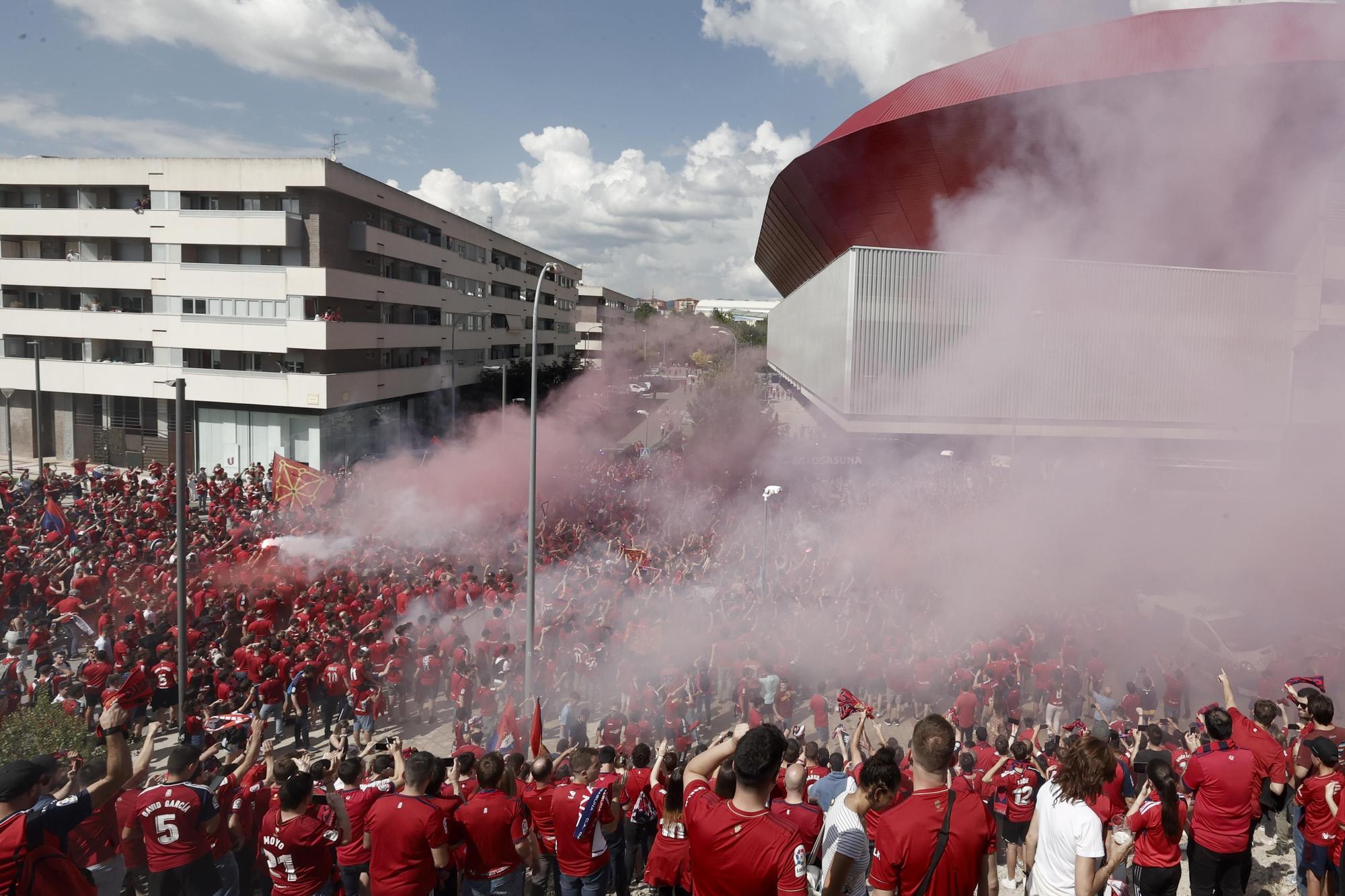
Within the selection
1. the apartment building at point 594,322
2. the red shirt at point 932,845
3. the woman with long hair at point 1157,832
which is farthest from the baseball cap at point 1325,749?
the apartment building at point 594,322

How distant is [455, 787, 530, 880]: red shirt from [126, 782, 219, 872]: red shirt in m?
1.13

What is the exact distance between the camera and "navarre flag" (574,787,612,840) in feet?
11.4

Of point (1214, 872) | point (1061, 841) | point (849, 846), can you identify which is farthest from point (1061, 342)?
point (849, 846)

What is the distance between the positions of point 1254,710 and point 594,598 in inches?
278

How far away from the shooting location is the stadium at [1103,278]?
44.5 feet

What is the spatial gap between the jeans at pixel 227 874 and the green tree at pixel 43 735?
2691 mm

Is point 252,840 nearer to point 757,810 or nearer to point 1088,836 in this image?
point 757,810

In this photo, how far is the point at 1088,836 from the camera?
281cm

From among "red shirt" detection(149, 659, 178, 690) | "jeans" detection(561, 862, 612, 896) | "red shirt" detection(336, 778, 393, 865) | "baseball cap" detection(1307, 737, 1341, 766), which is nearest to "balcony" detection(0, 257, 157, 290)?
"red shirt" detection(149, 659, 178, 690)

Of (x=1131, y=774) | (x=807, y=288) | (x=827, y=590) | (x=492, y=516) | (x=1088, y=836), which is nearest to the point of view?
(x=1088, y=836)

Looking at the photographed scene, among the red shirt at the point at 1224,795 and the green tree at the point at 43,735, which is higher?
the red shirt at the point at 1224,795

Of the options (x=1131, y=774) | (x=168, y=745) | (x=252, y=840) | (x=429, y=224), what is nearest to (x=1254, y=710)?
(x=1131, y=774)

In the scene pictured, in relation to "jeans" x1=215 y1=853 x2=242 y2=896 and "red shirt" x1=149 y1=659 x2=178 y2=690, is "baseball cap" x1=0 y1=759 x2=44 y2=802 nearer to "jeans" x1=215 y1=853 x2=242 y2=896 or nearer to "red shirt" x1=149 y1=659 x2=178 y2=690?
"jeans" x1=215 y1=853 x2=242 y2=896

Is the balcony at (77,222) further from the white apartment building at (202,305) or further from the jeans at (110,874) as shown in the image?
the jeans at (110,874)
